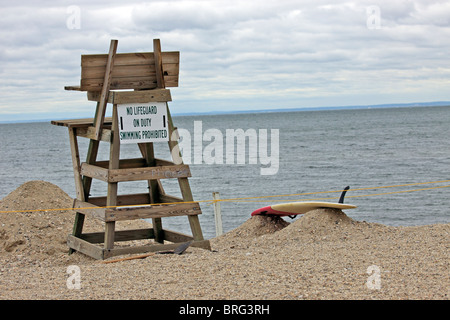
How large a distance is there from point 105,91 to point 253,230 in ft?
13.2

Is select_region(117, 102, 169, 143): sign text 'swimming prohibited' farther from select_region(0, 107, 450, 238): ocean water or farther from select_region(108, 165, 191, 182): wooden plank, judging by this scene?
select_region(0, 107, 450, 238): ocean water

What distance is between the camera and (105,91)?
8.32 metres

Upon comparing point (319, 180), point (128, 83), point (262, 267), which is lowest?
point (319, 180)

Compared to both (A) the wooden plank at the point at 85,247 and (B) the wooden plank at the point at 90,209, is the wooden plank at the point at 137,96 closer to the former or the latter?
(B) the wooden plank at the point at 90,209

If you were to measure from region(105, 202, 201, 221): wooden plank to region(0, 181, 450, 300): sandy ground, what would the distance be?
0.63 meters

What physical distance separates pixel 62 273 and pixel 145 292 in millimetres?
1730

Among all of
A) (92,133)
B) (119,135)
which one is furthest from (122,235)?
(119,135)

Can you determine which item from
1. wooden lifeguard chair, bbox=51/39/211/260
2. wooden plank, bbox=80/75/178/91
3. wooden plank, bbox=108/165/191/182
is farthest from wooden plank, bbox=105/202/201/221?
wooden plank, bbox=80/75/178/91

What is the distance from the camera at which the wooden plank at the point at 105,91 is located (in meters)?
8.20

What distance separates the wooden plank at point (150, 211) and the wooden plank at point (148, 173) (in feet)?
1.37

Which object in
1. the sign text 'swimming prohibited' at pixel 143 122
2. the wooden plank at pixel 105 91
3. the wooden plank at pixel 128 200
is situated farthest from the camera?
the wooden plank at pixel 128 200

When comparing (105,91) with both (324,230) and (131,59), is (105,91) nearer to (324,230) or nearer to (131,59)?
(131,59)

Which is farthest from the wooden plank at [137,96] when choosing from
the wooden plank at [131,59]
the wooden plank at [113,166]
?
the wooden plank at [131,59]

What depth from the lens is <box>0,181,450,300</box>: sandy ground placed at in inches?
235
